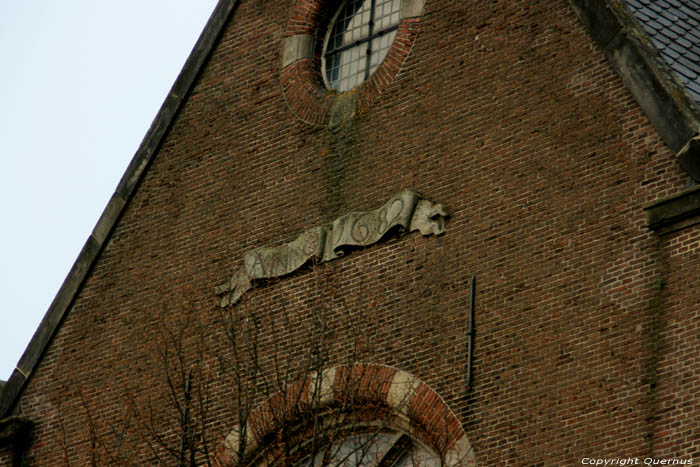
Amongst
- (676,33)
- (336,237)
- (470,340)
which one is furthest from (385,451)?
(676,33)

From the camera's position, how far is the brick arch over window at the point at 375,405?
16.3 m

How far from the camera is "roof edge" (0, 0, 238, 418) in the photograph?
20141 mm

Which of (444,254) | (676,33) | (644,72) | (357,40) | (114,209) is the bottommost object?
(444,254)

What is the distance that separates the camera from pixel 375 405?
17.2m

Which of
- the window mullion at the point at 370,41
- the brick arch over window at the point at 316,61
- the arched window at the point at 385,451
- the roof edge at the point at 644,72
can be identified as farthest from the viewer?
the window mullion at the point at 370,41

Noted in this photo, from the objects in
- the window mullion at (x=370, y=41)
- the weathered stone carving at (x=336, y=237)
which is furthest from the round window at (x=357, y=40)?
the weathered stone carving at (x=336, y=237)

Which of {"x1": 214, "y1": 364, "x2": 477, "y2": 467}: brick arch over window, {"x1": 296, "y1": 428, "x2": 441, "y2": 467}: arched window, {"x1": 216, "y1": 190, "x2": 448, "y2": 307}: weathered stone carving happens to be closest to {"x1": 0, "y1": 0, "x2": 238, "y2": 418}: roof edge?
{"x1": 216, "y1": 190, "x2": 448, "y2": 307}: weathered stone carving

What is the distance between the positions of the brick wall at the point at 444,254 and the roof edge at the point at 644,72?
145mm

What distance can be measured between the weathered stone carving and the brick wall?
0.14 meters

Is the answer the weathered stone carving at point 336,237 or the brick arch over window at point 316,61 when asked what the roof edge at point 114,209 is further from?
the weathered stone carving at point 336,237

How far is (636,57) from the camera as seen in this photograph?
1645 cm

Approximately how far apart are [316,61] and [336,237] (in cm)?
281

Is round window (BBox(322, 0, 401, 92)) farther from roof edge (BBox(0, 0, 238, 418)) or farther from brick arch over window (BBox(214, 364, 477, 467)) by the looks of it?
brick arch over window (BBox(214, 364, 477, 467))

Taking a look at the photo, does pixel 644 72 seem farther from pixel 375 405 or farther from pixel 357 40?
pixel 357 40
